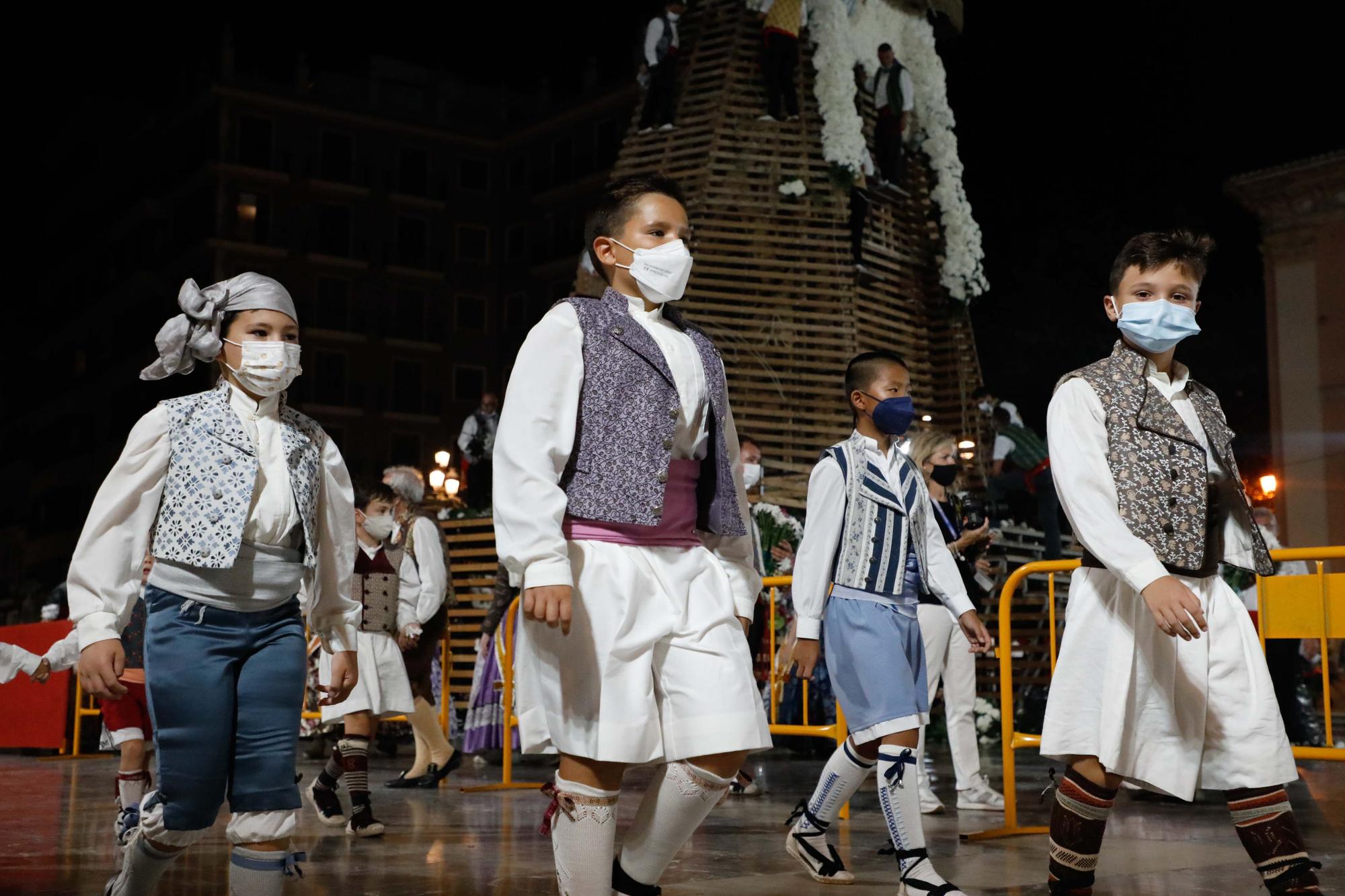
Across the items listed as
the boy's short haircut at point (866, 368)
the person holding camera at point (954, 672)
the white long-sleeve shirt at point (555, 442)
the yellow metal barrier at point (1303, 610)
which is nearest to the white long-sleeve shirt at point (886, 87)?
the person holding camera at point (954, 672)

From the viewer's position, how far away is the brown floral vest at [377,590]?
9.08 m

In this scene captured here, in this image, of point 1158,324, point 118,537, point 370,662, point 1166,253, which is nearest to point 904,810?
point 1158,324

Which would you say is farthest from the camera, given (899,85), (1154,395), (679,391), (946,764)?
(899,85)

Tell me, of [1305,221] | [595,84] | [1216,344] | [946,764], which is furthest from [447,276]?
[946,764]

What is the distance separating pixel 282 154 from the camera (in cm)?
5441

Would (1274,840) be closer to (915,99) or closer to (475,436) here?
(475,436)

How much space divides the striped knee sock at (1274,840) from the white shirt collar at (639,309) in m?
2.26

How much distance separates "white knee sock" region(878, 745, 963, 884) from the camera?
18.3 feet

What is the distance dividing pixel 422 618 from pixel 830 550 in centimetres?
394

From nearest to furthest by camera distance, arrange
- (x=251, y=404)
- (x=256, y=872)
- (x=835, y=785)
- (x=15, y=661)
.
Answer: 1. (x=256, y=872)
2. (x=251, y=404)
3. (x=15, y=661)
4. (x=835, y=785)

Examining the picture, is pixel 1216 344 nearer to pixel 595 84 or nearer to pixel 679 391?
pixel 595 84

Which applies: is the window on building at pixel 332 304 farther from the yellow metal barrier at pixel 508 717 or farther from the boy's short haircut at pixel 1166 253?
the boy's short haircut at pixel 1166 253

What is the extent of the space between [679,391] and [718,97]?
16863mm

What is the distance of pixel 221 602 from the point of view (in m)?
4.42
